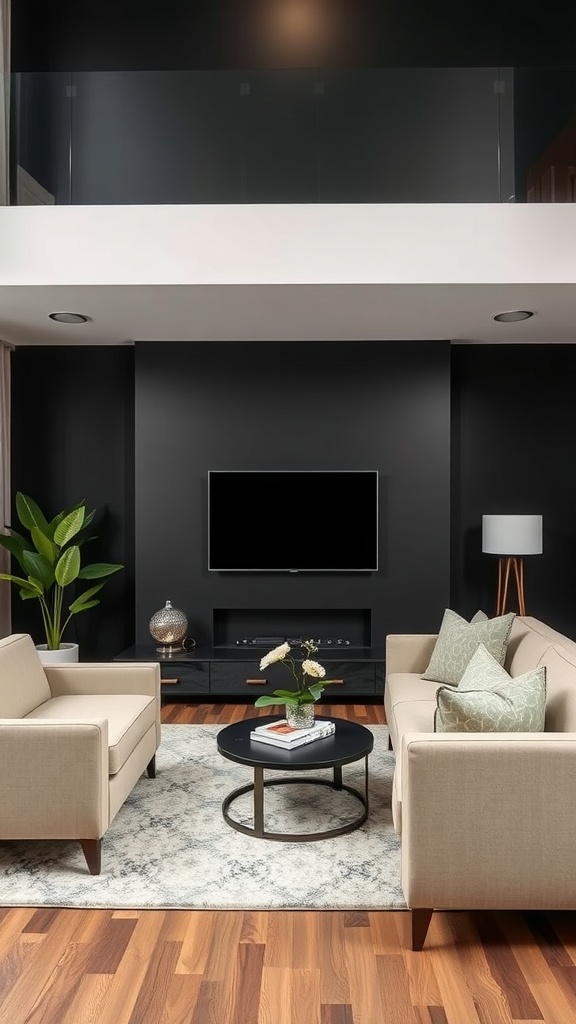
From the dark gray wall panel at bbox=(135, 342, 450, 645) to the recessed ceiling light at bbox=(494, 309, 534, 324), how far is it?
61 cm

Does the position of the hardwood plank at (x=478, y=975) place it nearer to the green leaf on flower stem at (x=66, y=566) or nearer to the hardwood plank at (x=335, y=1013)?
the hardwood plank at (x=335, y=1013)

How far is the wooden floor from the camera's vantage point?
1996 mm

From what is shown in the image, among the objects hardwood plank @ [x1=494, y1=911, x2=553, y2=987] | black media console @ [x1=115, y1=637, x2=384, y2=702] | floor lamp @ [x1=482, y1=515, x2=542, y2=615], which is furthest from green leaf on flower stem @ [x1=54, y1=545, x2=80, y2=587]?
hardwood plank @ [x1=494, y1=911, x2=553, y2=987]

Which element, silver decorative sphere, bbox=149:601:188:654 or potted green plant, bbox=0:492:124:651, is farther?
silver decorative sphere, bbox=149:601:188:654

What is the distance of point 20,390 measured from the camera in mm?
6094

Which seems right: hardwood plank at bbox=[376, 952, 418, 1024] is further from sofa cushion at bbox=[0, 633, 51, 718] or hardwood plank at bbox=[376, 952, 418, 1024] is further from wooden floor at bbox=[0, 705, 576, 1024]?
sofa cushion at bbox=[0, 633, 51, 718]

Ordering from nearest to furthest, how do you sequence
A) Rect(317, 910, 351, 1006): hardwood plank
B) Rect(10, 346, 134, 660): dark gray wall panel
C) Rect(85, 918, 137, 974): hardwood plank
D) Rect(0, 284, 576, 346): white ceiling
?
Rect(317, 910, 351, 1006): hardwood plank
Rect(85, 918, 137, 974): hardwood plank
Rect(0, 284, 576, 346): white ceiling
Rect(10, 346, 134, 660): dark gray wall panel

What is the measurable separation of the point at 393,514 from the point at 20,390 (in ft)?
10.0

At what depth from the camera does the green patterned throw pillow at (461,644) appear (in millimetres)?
3725

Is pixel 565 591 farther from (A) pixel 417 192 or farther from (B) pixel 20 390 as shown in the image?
(B) pixel 20 390

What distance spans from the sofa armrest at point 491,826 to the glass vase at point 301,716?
0.96 metres

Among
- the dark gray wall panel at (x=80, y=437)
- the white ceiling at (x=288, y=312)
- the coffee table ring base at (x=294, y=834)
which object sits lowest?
the coffee table ring base at (x=294, y=834)

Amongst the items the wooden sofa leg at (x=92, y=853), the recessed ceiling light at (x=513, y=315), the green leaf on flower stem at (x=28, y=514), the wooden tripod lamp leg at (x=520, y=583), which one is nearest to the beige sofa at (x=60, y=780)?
the wooden sofa leg at (x=92, y=853)

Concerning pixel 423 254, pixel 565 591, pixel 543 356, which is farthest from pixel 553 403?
pixel 423 254
